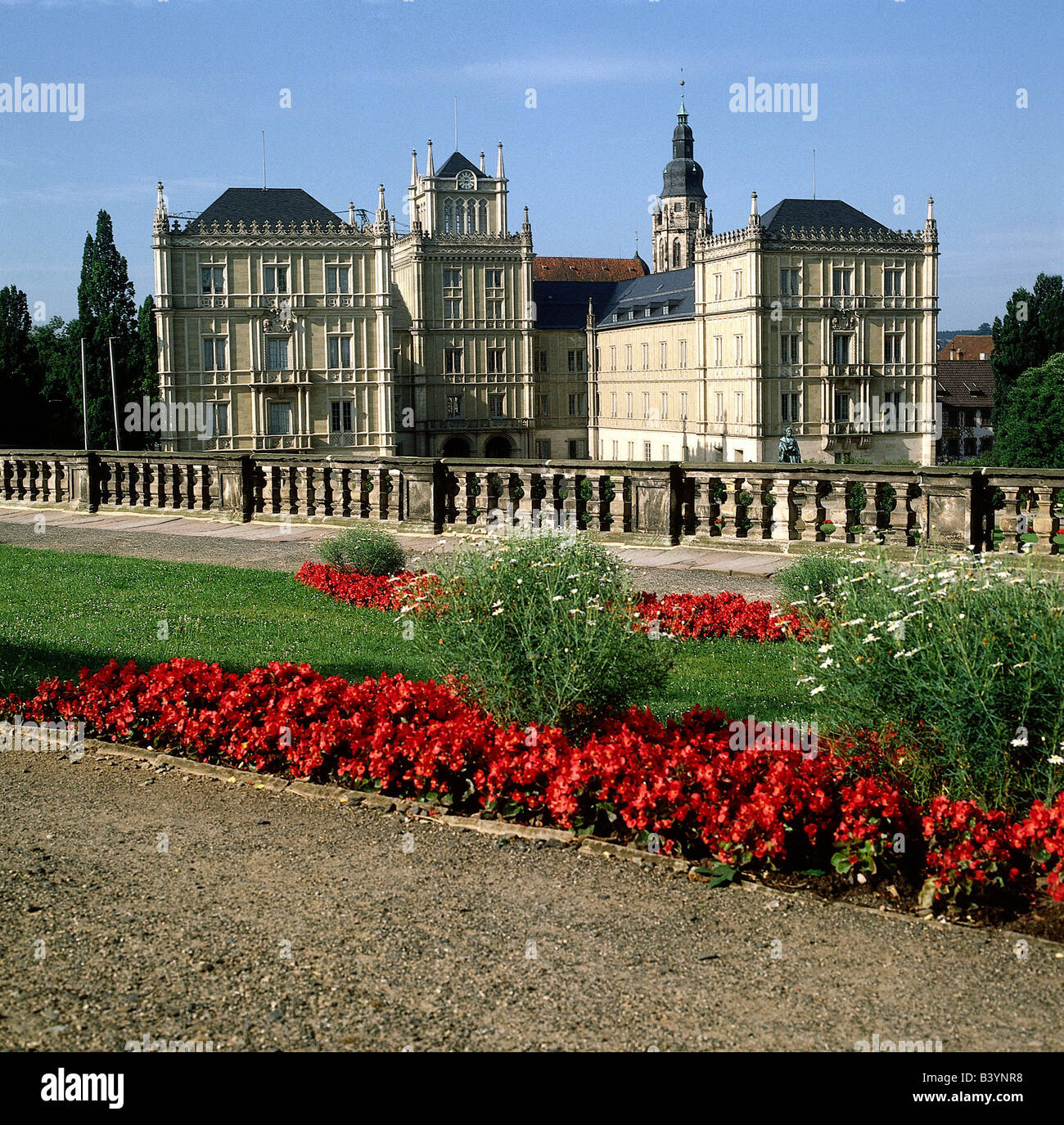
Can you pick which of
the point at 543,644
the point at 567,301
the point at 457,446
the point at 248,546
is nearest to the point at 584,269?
the point at 567,301

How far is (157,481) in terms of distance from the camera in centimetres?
2339

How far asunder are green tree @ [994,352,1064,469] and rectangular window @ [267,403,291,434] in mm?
38648

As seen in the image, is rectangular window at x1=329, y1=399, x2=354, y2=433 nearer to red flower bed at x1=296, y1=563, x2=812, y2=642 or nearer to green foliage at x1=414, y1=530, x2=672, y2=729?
red flower bed at x1=296, y1=563, x2=812, y2=642

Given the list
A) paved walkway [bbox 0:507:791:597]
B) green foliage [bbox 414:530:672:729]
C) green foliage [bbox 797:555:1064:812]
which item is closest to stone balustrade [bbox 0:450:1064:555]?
paved walkway [bbox 0:507:791:597]

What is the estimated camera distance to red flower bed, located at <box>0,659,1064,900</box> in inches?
231

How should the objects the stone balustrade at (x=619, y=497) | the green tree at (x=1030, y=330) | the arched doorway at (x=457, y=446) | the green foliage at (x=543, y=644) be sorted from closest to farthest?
the green foliage at (x=543, y=644)
the stone balustrade at (x=619, y=497)
the green tree at (x=1030, y=330)
the arched doorway at (x=457, y=446)

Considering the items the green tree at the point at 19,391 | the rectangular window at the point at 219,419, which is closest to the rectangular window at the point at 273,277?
the rectangular window at the point at 219,419

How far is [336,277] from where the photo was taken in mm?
74188

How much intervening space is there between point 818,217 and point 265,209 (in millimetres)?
33185

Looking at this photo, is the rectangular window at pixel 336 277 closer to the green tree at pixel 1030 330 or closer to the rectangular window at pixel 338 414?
the rectangular window at pixel 338 414

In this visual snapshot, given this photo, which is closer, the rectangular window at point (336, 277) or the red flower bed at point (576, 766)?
the red flower bed at point (576, 766)

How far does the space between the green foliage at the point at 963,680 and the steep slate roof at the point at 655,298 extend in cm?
7790

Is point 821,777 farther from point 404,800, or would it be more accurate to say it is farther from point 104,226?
point 104,226

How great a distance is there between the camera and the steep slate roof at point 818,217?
77.6 metres
